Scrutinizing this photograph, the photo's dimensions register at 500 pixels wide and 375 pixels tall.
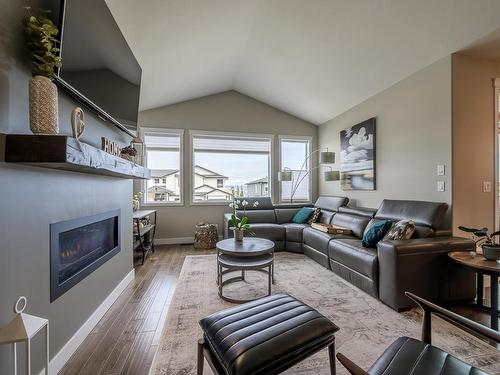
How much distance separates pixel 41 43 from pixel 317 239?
351 cm

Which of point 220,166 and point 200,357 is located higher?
point 220,166

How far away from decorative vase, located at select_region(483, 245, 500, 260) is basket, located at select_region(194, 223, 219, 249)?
382 cm

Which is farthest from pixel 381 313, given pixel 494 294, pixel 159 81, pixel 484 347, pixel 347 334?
pixel 159 81

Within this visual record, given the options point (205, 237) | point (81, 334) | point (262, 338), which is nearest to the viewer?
point (262, 338)

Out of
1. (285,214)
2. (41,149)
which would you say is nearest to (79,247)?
(41,149)

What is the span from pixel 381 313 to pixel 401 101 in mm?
2801

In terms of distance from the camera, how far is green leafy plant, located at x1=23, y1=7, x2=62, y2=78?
1238 mm

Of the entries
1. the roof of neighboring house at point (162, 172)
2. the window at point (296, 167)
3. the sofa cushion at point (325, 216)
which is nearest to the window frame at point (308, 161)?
the window at point (296, 167)

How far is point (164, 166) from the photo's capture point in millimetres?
5004

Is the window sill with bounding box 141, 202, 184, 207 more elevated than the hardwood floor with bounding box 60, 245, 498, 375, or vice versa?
the window sill with bounding box 141, 202, 184, 207

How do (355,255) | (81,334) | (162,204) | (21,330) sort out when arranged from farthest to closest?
1. (162,204)
2. (355,255)
3. (81,334)
4. (21,330)

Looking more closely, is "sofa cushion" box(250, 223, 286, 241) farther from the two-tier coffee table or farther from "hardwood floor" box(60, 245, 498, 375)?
"hardwood floor" box(60, 245, 498, 375)

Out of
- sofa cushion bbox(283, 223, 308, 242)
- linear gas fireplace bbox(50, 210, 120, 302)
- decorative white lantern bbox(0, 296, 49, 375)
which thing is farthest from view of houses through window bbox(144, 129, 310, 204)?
decorative white lantern bbox(0, 296, 49, 375)

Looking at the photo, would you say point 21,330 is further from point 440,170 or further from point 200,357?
point 440,170
